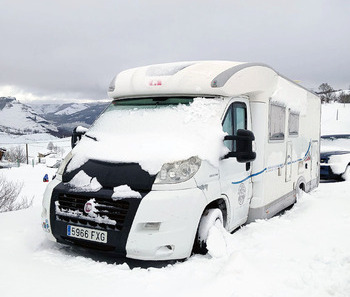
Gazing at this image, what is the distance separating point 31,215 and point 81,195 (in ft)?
7.45

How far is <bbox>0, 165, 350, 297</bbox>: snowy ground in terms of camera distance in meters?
3.16

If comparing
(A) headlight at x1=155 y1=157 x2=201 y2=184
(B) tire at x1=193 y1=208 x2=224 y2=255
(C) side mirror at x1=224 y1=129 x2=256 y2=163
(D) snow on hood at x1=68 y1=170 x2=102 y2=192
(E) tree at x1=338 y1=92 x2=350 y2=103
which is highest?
(E) tree at x1=338 y1=92 x2=350 y2=103

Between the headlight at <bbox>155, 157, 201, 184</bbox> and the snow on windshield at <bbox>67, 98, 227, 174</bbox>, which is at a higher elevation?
the snow on windshield at <bbox>67, 98, 227, 174</bbox>

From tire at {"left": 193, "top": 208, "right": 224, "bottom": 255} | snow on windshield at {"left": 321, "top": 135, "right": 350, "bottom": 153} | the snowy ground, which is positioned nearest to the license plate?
the snowy ground

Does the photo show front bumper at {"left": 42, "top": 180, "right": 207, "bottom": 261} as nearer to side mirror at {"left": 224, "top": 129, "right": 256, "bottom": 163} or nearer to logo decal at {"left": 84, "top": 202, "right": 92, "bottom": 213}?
logo decal at {"left": 84, "top": 202, "right": 92, "bottom": 213}

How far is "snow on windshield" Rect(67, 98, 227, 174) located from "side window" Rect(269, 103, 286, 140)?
1.44 metres

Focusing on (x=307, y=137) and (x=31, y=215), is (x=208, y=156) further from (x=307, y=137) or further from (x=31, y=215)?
(x=307, y=137)

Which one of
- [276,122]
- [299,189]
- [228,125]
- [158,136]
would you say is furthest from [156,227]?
[299,189]

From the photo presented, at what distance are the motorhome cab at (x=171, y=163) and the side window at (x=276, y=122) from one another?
0.02m

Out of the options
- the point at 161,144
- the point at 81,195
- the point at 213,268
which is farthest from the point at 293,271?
the point at 81,195

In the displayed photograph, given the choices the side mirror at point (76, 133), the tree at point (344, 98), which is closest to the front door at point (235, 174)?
the side mirror at point (76, 133)

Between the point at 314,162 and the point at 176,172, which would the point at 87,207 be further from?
the point at 314,162

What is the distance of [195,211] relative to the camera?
382 centimetres

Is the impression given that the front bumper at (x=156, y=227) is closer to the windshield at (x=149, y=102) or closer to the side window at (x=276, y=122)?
the windshield at (x=149, y=102)
